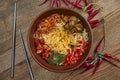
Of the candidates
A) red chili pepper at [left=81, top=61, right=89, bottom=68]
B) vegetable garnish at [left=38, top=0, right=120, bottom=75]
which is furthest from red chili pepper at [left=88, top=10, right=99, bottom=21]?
red chili pepper at [left=81, top=61, right=89, bottom=68]

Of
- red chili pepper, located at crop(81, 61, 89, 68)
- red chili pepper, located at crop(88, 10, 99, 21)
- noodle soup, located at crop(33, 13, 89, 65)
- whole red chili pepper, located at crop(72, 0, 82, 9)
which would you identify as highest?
whole red chili pepper, located at crop(72, 0, 82, 9)

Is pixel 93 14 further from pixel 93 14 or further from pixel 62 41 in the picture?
pixel 62 41

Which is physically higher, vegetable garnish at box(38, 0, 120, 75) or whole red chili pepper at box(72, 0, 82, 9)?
whole red chili pepper at box(72, 0, 82, 9)

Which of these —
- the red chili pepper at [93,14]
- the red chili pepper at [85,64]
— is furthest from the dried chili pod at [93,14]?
the red chili pepper at [85,64]

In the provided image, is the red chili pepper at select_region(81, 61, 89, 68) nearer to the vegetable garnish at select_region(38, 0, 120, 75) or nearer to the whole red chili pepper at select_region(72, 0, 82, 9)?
the vegetable garnish at select_region(38, 0, 120, 75)

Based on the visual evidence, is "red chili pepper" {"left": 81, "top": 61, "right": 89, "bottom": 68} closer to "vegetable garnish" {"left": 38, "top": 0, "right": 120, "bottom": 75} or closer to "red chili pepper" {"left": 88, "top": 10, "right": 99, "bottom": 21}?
"vegetable garnish" {"left": 38, "top": 0, "right": 120, "bottom": 75}

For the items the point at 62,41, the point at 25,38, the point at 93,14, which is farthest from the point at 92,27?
the point at 25,38
